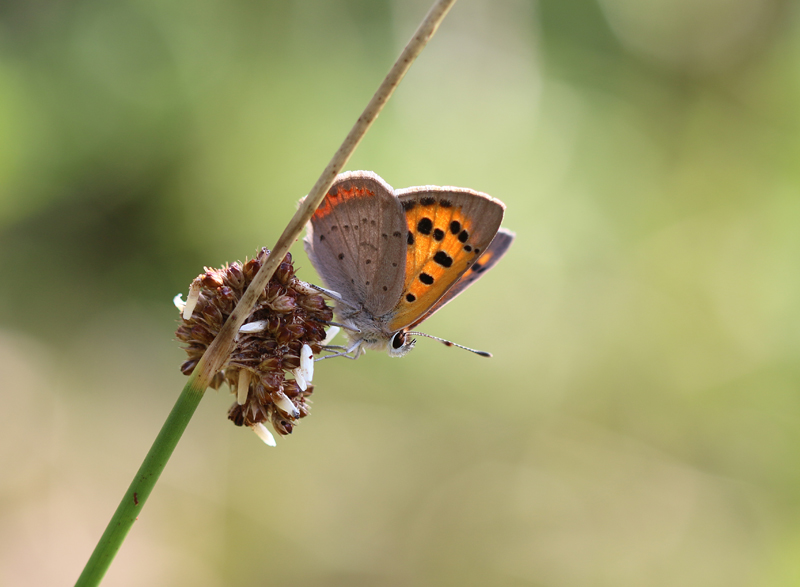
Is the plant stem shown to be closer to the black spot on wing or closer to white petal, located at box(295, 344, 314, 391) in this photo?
white petal, located at box(295, 344, 314, 391)

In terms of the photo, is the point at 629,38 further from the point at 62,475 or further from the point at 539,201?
the point at 62,475

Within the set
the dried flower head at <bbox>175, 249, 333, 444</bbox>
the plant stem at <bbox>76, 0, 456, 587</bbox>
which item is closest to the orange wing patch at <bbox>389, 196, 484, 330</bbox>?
the dried flower head at <bbox>175, 249, 333, 444</bbox>

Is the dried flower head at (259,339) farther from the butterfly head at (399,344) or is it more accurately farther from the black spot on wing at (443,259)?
the butterfly head at (399,344)

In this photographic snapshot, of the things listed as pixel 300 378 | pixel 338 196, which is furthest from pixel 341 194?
pixel 300 378

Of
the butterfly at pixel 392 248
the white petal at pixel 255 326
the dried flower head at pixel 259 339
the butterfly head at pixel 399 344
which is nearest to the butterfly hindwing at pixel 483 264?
the butterfly at pixel 392 248

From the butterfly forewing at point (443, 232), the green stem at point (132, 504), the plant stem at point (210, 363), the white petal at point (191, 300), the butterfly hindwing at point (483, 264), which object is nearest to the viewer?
the plant stem at point (210, 363)

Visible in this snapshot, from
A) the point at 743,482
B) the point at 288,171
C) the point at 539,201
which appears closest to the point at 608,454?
the point at 743,482

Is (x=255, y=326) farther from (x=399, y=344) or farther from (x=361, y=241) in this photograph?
(x=399, y=344)
